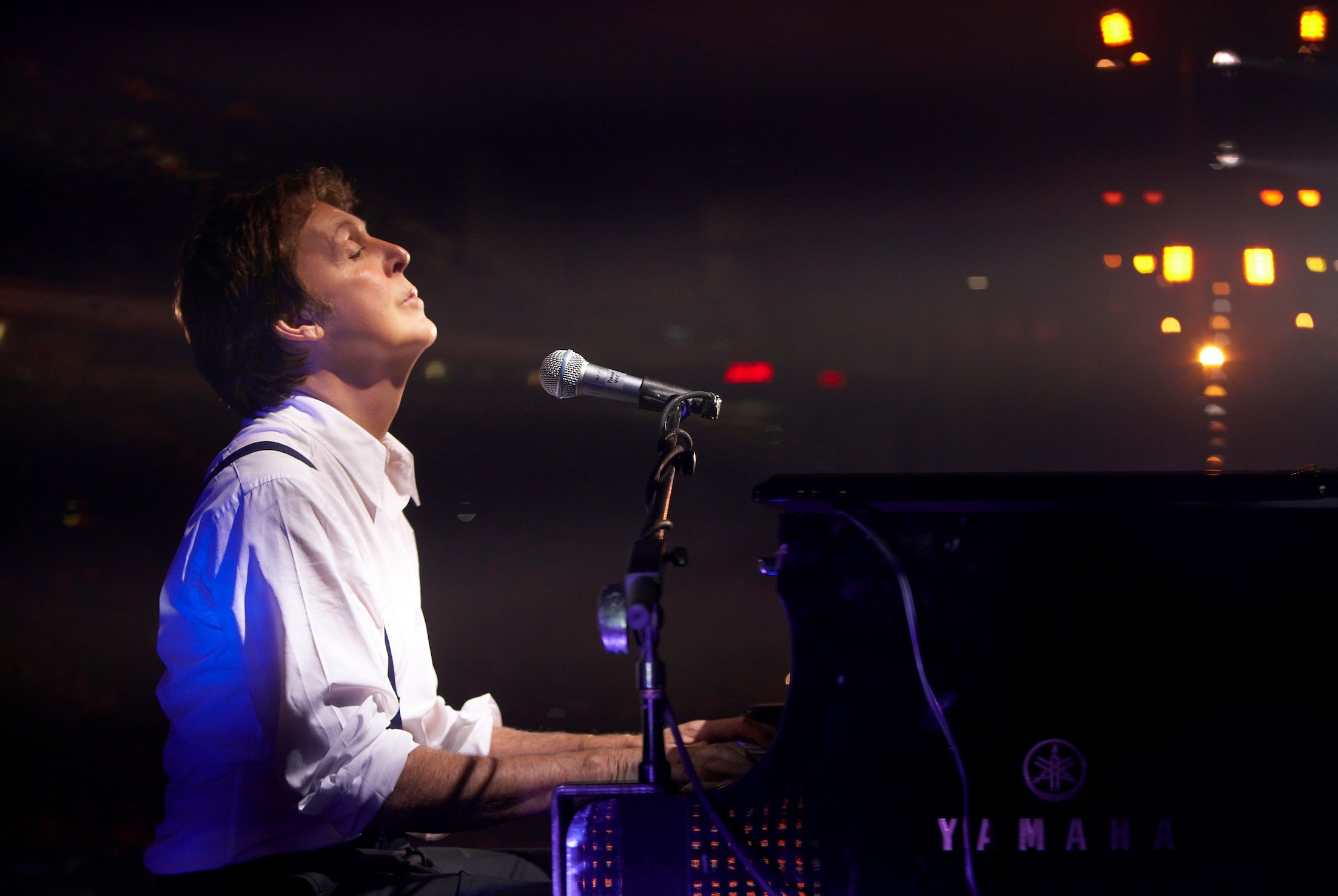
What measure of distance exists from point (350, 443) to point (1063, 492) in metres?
1.35

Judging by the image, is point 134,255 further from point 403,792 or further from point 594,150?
point 403,792

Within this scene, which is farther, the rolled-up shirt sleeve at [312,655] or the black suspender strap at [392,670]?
the black suspender strap at [392,670]

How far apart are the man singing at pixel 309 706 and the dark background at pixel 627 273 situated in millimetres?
792

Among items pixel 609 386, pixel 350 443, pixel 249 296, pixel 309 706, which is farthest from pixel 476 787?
pixel 249 296

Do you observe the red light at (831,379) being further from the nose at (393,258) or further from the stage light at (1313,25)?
the stage light at (1313,25)

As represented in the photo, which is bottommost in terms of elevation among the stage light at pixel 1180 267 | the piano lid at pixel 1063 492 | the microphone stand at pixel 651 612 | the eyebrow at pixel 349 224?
the microphone stand at pixel 651 612

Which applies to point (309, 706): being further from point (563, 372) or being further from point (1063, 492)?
point (1063, 492)

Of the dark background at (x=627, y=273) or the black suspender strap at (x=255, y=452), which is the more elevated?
the dark background at (x=627, y=273)

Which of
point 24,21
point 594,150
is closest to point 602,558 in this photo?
point 594,150

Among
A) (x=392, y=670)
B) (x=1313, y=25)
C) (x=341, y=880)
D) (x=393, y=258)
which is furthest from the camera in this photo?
(x=1313, y=25)

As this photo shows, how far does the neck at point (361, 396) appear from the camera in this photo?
1.79 metres

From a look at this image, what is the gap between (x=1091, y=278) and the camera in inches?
106

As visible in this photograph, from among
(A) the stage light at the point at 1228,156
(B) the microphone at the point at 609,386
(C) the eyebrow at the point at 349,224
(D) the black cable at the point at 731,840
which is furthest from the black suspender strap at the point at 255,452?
(A) the stage light at the point at 1228,156

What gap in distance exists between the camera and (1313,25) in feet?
8.46
